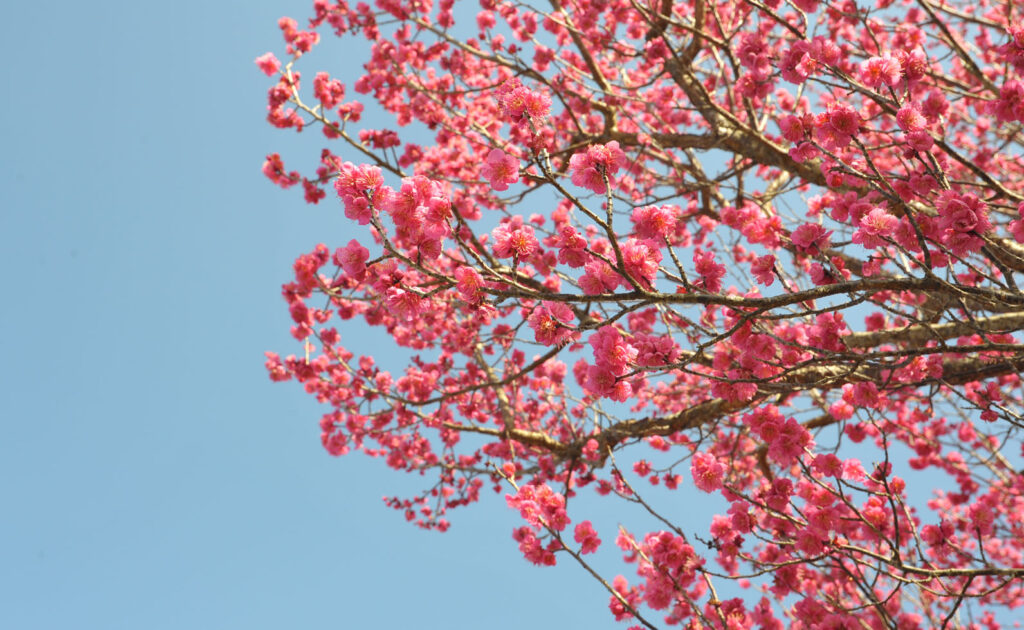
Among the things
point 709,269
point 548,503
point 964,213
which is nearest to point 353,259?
point 709,269

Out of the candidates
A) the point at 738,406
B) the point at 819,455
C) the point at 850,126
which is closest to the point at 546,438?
the point at 738,406

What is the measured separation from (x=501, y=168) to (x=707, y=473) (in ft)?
7.14

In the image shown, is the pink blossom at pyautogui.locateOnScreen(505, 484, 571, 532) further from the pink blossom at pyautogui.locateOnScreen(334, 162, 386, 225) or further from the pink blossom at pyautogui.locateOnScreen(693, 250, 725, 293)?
the pink blossom at pyautogui.locateOnScreen(334, 162, 386, 225)

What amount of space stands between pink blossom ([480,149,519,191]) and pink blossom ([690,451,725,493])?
6.83 ft

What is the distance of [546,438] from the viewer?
→ 5270 mm

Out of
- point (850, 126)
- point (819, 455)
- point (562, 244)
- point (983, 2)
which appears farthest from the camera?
point (983, 2)

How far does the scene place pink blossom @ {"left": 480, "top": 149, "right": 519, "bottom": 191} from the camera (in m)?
2.02

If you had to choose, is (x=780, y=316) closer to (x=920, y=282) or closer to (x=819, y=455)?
(x=920, y=282)

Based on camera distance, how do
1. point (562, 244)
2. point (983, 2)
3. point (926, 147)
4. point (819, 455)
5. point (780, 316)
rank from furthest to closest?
1. point (983, 2)
2. point (819, 455)
3. point (926, 147)
4. point (562, 244)
5. point (780, 316)

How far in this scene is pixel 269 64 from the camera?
4965mm

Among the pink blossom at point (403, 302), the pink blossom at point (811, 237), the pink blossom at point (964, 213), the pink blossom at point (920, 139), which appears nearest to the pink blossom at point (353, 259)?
the pink blossom at point (403, 302)

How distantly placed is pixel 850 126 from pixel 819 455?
74.0 inches

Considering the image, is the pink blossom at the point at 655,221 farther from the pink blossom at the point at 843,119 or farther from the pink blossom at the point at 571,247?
the pink blossom at the point at 843,119

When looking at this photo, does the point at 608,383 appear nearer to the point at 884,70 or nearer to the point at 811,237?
the point at 811,237
